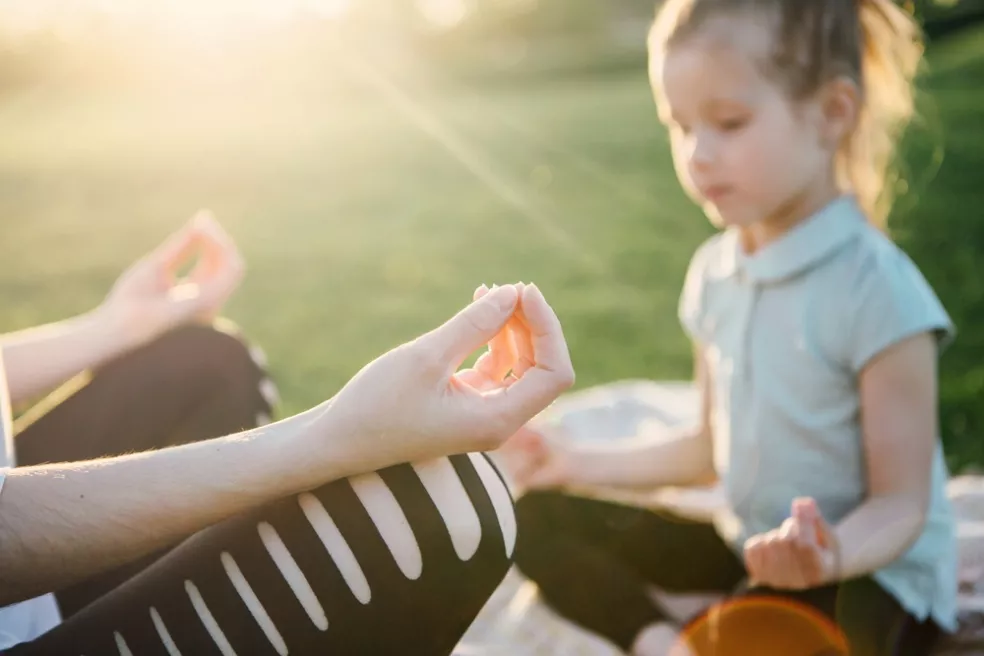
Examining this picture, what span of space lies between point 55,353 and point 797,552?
136 centimetres

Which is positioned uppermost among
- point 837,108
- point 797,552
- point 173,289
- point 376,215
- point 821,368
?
point 837,108

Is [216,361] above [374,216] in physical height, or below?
above

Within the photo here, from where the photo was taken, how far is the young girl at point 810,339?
144cm

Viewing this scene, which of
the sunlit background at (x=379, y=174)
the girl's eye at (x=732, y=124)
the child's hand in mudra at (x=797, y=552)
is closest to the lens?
the child's hand in mudra at (x=797, y=552)

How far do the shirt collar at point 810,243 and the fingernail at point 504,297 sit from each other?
0.72 meters

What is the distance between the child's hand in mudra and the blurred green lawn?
2.15 meters

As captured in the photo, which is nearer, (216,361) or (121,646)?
(121,646)

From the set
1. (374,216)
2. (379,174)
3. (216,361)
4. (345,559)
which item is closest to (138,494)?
(345,559)

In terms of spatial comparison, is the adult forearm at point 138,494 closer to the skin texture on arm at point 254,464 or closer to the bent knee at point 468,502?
the skin texture on arm at point 254,464

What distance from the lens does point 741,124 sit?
152 centimetres

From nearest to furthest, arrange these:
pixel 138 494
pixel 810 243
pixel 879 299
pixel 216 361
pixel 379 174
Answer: pixel 138 494 < pixel 879 299 < pixel 810 243 < pixel 216 361 < pixel 379 174

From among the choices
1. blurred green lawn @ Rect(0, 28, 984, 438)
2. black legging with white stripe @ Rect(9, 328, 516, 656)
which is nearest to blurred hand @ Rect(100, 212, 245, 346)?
black legging with white stripe @ Rect(9, 328, 516, 656)

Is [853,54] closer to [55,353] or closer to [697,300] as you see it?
[697,300]

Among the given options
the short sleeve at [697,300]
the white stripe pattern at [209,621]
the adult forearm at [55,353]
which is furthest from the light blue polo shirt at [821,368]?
the adult forearm at [55,353]
